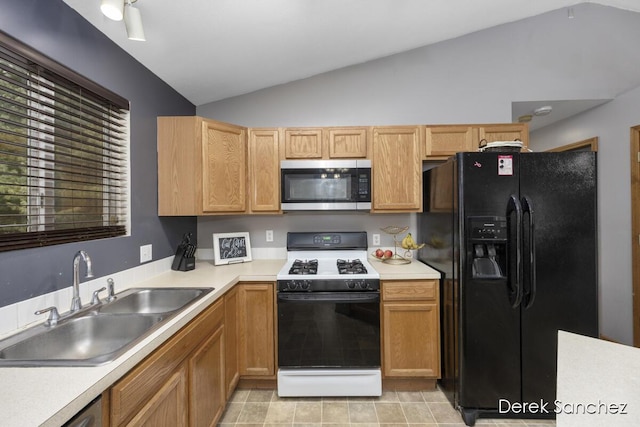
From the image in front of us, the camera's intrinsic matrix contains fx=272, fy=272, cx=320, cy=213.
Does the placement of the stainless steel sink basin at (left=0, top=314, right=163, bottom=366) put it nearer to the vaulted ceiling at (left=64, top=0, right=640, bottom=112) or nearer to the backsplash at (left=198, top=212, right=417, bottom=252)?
the backsplash at (left=198, top=212, right=417, bottom=252)

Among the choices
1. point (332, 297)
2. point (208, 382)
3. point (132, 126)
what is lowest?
point (208, 382)

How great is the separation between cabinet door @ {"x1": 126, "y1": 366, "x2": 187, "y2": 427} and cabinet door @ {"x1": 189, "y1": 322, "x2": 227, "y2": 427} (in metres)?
0.07

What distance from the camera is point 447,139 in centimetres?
229

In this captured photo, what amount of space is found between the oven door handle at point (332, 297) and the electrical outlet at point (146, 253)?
97cm

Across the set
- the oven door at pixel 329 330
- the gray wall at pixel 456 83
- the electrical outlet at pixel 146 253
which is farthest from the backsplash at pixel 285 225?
the gray wall at pixel 456 83

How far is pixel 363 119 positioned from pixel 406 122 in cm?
40

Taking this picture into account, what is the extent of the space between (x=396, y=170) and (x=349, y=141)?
46 cm

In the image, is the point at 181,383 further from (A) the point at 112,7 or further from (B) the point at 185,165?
(A) the point at 112,7

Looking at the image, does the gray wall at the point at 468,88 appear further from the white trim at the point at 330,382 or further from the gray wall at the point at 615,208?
the white trim at the point at 330,382

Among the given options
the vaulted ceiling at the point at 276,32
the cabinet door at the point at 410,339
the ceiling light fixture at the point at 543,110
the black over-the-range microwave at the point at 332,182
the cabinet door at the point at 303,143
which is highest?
the vaulted ceiling at the point at 276,32

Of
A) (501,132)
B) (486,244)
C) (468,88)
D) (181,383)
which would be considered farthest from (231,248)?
(468,88)

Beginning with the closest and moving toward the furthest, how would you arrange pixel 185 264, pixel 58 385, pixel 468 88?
pixel 58 385 < pixel 185 264 < pixel 468 88

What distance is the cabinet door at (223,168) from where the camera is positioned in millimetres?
2066

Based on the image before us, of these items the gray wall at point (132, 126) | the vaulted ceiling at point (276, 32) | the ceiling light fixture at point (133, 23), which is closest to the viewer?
the gray wall at point (132, 126)
